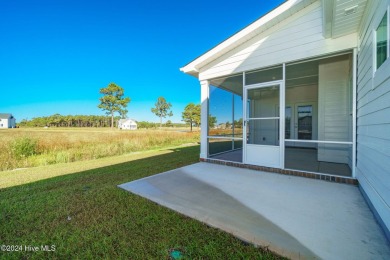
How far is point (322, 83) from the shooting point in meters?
5.15

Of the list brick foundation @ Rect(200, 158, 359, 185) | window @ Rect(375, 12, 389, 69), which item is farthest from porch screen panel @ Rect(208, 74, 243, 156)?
window @ Rect(375, 12, 389, 69)

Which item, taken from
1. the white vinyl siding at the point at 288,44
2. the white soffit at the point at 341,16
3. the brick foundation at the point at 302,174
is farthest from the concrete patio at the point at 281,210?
the white soffit at the point at 341,16

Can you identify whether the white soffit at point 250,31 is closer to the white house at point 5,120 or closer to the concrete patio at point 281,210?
the concrete patio at point 281,210

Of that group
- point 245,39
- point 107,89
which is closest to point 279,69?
point 245,39

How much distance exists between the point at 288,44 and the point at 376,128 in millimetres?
2786

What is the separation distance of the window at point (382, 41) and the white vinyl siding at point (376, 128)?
0.29ft

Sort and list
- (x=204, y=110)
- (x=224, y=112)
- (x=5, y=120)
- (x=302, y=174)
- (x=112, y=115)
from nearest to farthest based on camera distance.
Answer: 1. (x=302, y=174)
2. (x=204, y=110)
3. (x=224, y=112)
4. (x=112, y=115)
5. (x=5, y=120)

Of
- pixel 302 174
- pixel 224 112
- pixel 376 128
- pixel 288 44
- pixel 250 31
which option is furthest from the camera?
pixel 224 112

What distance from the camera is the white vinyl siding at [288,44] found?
3.61m

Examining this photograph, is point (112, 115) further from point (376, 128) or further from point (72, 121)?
point (72, 121)

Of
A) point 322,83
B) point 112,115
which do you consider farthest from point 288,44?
point 112,115

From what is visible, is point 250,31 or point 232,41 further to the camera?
point 232,41

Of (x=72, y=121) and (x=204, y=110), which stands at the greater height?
(x=72, y=121)

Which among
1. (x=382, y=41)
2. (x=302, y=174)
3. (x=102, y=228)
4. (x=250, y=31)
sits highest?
(x=250, y=31)
